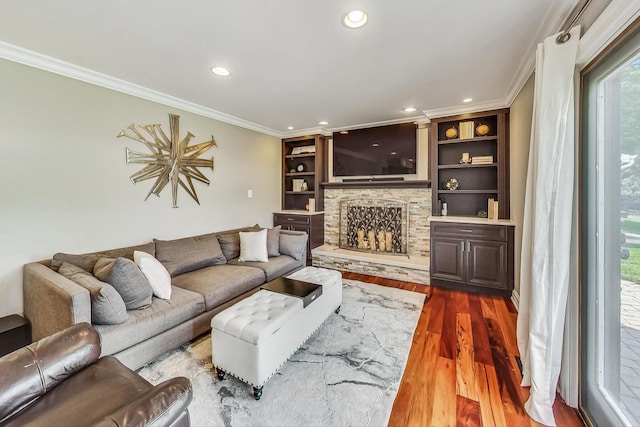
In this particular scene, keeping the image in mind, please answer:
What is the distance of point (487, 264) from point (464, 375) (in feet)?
6.19

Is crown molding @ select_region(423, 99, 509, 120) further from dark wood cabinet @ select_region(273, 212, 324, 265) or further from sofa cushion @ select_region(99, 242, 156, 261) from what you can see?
sofa cushion @ select_region(99, 242, 156, 261)

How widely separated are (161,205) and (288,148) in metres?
2.79

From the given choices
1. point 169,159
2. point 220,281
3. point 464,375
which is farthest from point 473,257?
point 169,159

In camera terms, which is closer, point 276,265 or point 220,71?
point 220,71

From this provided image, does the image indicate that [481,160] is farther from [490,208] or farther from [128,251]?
[128,251]

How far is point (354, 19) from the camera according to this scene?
176 cm

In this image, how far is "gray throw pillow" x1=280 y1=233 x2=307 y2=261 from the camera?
3.68m

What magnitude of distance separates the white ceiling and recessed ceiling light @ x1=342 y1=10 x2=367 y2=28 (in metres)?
0.05

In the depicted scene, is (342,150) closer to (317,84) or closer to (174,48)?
(317,84)

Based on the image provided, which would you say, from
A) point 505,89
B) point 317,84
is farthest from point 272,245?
point 505,89

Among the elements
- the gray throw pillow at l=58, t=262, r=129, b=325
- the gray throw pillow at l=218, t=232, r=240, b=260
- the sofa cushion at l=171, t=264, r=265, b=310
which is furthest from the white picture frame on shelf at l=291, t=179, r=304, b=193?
the gray throw pillow at l=58, t=262, r=129, b=325

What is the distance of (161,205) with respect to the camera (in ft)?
10.4

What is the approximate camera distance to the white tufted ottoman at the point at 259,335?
1.63 metres

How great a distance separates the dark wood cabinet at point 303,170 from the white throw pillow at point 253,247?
5.43ft
